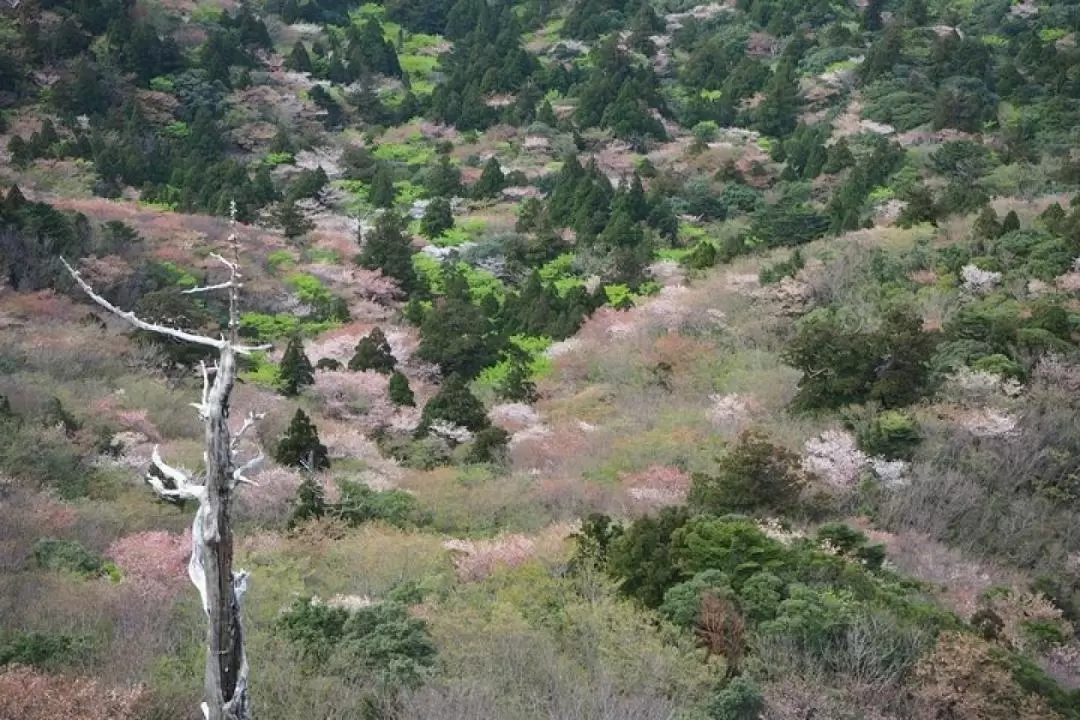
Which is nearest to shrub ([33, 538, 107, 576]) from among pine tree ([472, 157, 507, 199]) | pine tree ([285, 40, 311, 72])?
pine tree ([472, 157, 507, 199])

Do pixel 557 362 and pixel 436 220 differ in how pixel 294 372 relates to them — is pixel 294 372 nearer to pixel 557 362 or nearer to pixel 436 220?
pixel 557 362

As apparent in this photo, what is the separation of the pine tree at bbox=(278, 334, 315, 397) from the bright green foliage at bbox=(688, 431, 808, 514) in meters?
12.3

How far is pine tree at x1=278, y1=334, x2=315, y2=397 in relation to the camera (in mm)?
27266

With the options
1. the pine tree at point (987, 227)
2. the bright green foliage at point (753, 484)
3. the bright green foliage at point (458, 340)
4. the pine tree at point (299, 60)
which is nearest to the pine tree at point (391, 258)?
the bright green foliage at point (458, 340)

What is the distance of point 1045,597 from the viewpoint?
16469 millimetres

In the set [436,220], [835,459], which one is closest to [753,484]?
[835,459]

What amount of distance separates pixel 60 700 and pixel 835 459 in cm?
1585

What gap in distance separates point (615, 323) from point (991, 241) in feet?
36.2

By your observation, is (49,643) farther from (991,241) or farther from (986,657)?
(991,241)

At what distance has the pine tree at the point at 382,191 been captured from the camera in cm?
4575

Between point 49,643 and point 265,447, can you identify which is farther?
point 265,447

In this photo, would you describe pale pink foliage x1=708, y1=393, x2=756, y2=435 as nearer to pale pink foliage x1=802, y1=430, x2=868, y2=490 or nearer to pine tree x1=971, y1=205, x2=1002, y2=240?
pale pink foliage x1=802, y1=430, x2=868, y2=490

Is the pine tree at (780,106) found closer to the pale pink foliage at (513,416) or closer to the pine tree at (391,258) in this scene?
the pine tree at (391,258)

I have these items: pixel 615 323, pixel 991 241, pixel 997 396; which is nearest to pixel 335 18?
pixel 615 323
